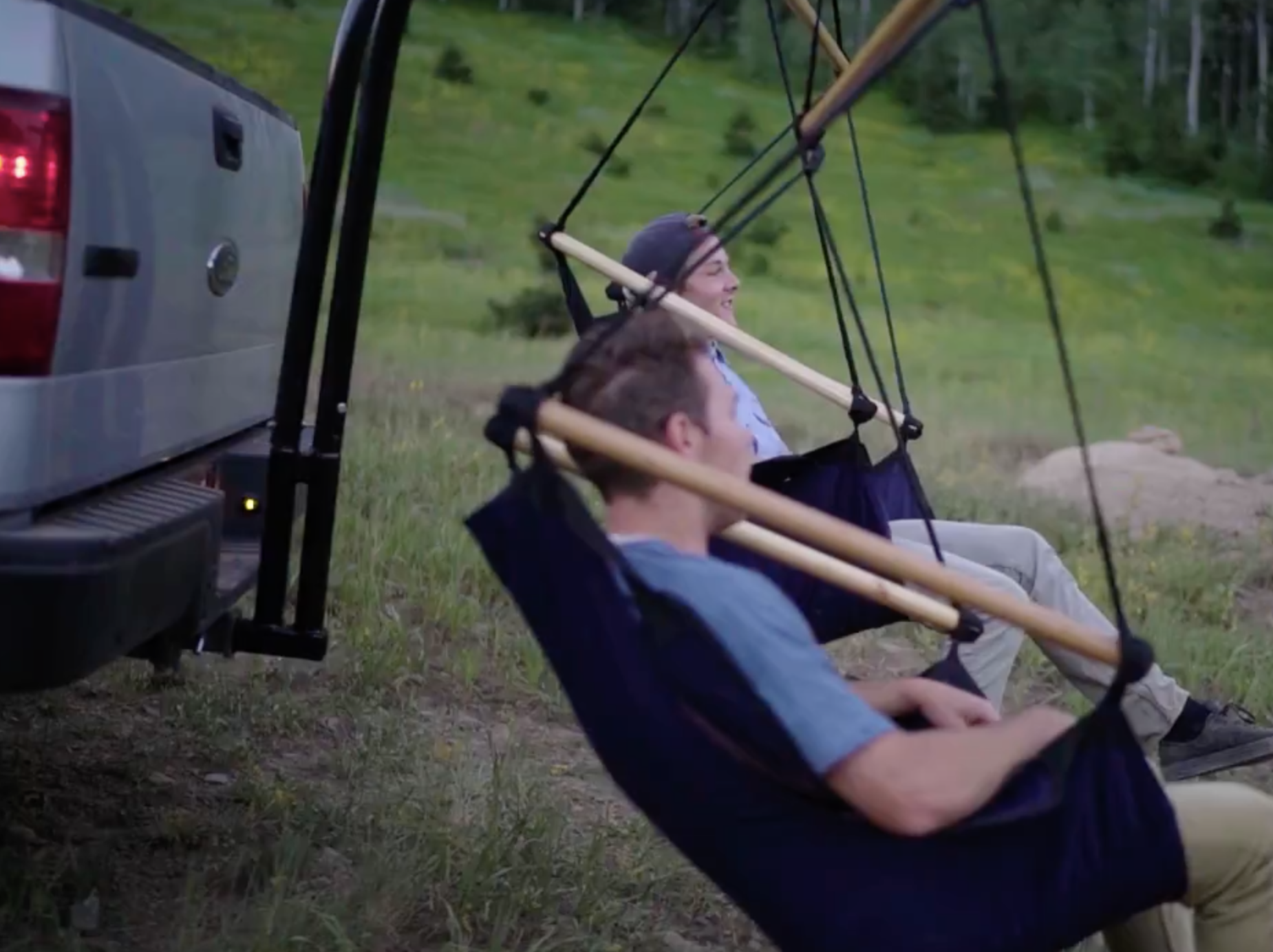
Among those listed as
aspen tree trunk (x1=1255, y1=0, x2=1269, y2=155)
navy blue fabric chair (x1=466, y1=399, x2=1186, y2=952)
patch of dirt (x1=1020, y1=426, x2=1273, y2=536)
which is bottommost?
patch of dirt (x1=1020, y1=426, x2=1273, y2=536)

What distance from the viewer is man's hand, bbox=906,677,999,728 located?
7.41 feet

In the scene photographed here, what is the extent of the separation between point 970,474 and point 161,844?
5637mm

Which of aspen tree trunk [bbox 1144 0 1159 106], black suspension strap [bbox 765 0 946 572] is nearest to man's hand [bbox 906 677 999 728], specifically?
black suspension strap [bbox 765 0 946 572]

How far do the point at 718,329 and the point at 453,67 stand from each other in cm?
787

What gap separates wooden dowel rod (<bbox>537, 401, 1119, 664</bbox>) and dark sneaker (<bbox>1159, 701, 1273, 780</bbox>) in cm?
165

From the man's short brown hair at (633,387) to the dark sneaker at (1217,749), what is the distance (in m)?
1.83

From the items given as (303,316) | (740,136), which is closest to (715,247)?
(303,316)

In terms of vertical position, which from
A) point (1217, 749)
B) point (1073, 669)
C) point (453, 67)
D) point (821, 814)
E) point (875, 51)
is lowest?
point (1217, 749)

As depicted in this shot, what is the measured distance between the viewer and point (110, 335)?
259 cm

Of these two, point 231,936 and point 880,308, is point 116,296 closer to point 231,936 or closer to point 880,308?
point 231,936

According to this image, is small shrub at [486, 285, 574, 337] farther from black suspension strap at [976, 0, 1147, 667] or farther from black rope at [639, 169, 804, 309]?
black suspension strap at [976, 0, 1147, 667]

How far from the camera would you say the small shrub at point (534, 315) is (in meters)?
10.1

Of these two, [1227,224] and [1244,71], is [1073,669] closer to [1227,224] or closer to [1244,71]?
[1227,224]

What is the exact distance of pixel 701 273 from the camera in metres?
3.76
